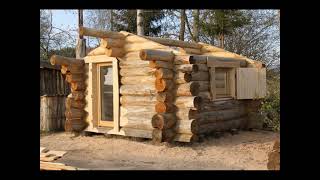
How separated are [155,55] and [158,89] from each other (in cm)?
94

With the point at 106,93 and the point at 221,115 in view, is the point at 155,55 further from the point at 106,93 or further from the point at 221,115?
the point at 221,115

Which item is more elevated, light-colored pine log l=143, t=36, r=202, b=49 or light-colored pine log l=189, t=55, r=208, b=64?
light-colored pine log l=143, t=36, r=202, b=49

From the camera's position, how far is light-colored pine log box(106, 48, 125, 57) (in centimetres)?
1070

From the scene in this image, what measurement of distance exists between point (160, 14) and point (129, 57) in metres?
9.54

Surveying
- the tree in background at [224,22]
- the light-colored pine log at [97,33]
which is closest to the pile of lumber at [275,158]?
the light-colored pine log at [97,33]

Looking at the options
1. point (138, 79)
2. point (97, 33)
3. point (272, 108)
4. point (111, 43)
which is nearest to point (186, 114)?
point (138, 79)

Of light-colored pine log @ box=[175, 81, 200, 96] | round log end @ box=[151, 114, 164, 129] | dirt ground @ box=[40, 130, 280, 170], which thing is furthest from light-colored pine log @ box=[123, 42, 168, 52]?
dirt ground @ box=[40, 130, 280, 170]

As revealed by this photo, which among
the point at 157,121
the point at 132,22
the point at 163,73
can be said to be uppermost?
the point at 132,22

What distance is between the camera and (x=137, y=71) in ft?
35.1

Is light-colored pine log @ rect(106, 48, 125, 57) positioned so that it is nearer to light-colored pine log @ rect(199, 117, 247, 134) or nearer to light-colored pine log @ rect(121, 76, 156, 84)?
light-colored pine log @ rect(121, 76, 156, 84)

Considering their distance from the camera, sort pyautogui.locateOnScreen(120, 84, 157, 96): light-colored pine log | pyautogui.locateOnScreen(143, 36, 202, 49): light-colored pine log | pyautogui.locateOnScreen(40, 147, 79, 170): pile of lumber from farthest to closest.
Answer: pyautogui.locateOnScreen(143, 36, 202, 49): light-colored pine log → pyautogui.locateOnScreen(120, 84, 157, 96): light-colored pine log → pyautogui.locateOnScreen(40, 147, 79, 170): pile of lumber

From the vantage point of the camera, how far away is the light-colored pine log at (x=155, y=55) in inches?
365

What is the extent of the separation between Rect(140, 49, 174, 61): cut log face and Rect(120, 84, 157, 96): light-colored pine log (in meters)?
0.98
